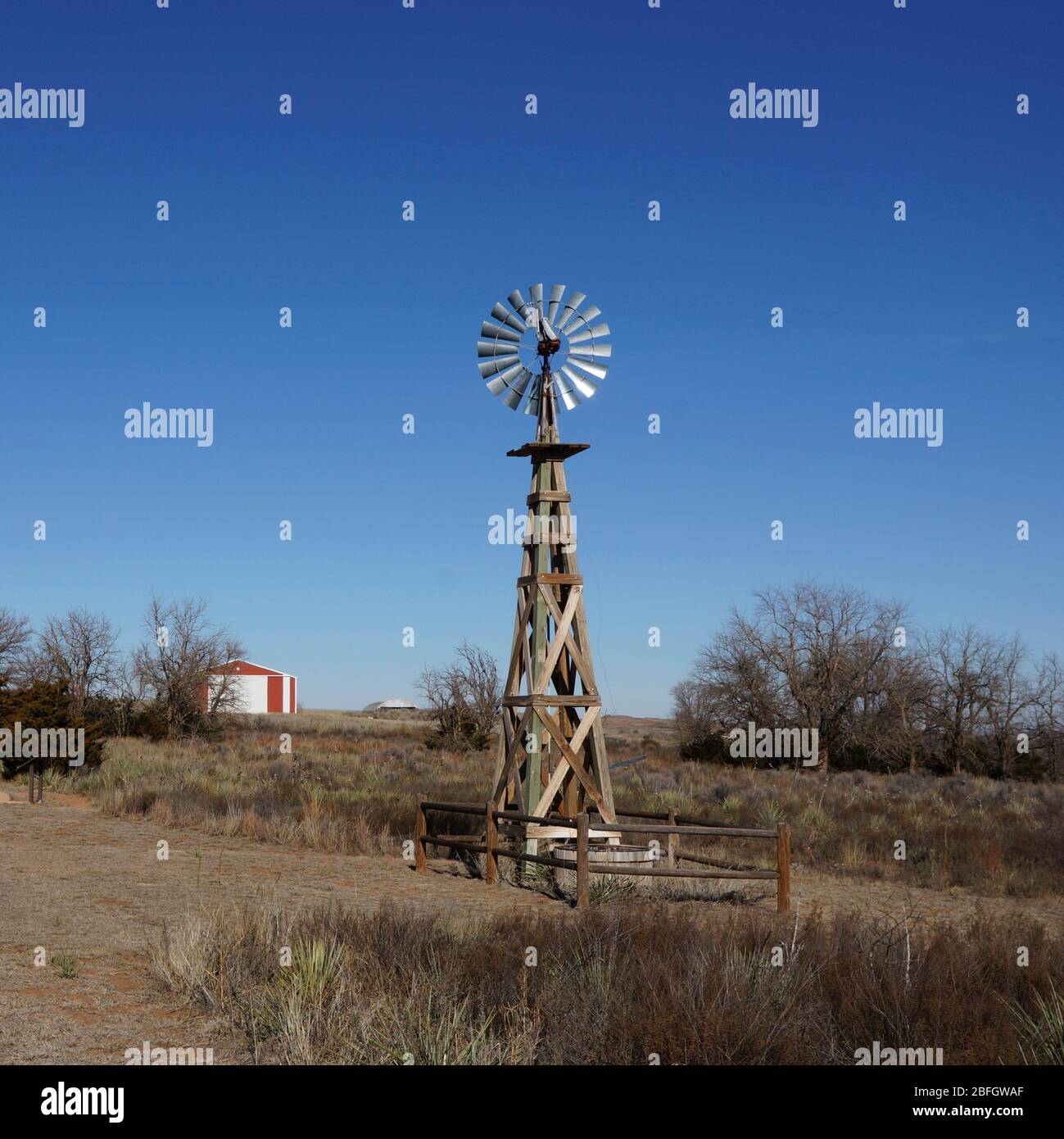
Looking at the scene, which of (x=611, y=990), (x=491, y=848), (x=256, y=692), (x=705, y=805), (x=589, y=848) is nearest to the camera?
(x=611, y=990)

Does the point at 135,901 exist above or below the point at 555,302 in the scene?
below

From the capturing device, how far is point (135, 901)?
40.1ft

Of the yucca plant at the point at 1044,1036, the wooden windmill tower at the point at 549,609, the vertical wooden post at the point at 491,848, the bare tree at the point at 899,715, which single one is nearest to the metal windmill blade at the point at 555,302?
the wooden windmill tower at the point at 549,609

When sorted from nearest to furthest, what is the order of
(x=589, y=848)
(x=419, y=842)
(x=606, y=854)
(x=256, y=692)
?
1. (x=606, y=854)
2. (x=589, y=848)
3. (x=419, y=842)
4. (x=256, y=692)

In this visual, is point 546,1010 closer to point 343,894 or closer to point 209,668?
point 343,894

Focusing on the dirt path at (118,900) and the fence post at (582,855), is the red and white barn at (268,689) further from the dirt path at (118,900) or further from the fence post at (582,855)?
the fence post at (582,855)

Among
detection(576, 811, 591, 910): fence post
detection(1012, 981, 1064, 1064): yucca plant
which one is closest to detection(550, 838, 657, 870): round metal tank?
detection(576, 811, 591, 910): fence post

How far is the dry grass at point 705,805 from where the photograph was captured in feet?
56.5

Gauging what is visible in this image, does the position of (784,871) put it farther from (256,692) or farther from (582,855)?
(256,692)

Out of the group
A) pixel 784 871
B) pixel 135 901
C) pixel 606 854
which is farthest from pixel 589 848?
pixel 135 901

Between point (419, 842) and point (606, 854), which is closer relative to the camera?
point (606, 854)

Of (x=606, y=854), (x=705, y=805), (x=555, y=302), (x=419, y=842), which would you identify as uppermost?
(x=555, y=302)

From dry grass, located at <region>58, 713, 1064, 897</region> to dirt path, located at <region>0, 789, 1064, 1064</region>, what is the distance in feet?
2.17

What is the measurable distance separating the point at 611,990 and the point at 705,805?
1756 centimetres
